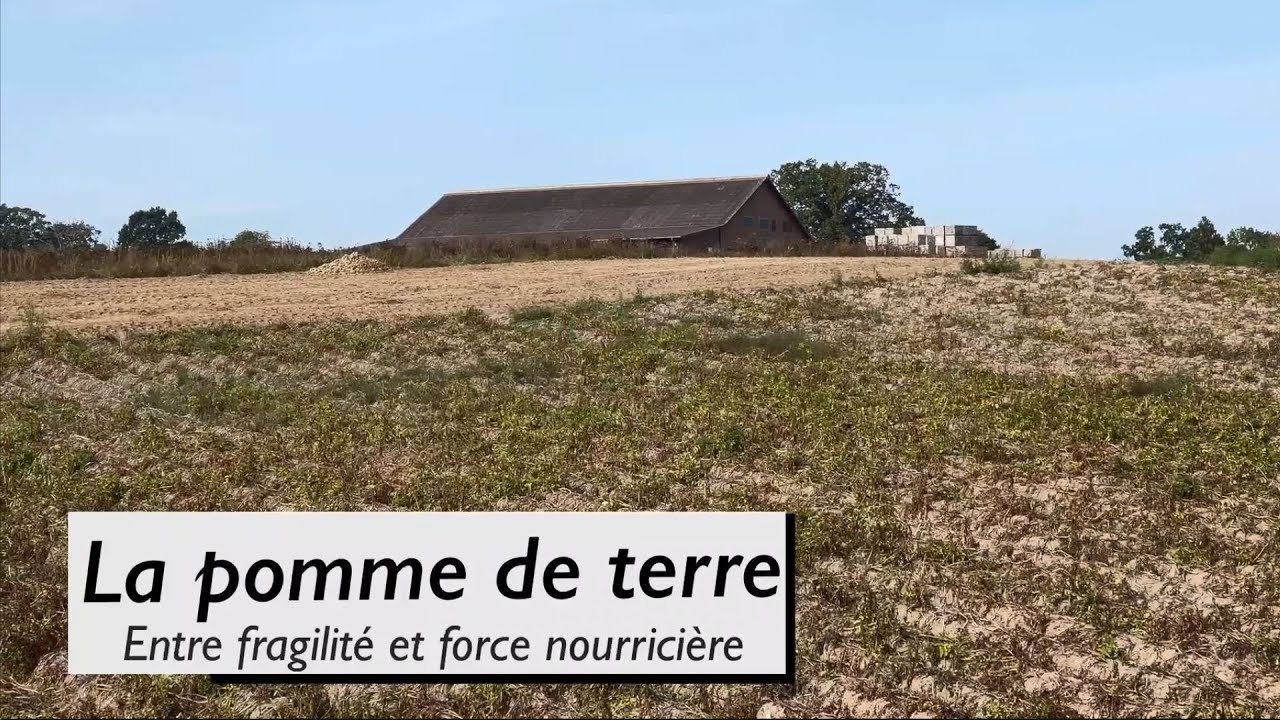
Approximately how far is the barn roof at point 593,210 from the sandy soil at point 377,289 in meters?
18.4

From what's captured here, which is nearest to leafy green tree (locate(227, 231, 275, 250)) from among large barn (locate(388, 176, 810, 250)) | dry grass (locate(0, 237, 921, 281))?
dry grass (locate(0, 237, 921, 281))

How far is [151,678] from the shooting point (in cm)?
566

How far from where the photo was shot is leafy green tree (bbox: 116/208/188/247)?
72.4m

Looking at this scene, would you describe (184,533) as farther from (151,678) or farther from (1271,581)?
(1271,581)

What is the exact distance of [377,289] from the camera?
19.7 meters

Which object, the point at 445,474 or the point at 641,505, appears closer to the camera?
the point at 641,505

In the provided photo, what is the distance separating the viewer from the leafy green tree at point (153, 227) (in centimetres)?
7244

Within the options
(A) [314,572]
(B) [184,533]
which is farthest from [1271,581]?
(B) [184,533]

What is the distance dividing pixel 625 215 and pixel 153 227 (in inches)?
1643

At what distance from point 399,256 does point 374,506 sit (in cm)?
1901

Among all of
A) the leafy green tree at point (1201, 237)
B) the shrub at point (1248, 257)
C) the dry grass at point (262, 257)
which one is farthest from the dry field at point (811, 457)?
the leafy green tree at point (1201, 237)

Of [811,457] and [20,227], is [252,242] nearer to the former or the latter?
[811,457]

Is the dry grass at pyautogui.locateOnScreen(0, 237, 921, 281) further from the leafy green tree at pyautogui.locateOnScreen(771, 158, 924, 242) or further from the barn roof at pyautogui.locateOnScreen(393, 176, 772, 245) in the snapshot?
the leafy green tree at pyautogui.locateOnScreen(771, 158, 924, 242)
